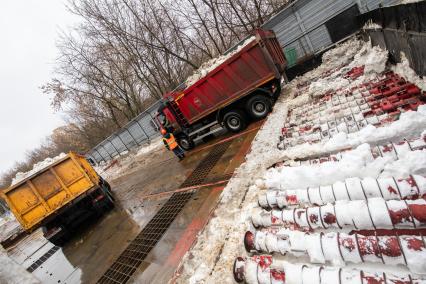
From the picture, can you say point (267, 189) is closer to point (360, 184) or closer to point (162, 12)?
point (360, 184)

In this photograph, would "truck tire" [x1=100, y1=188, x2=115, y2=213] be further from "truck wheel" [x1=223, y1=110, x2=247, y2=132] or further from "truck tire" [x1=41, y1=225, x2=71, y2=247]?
"truck wheel" [x1=223, y1=110, x2=247, y2=132]

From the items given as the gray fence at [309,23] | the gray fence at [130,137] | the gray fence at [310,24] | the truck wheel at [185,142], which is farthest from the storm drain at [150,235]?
the gray fence at [130,137]

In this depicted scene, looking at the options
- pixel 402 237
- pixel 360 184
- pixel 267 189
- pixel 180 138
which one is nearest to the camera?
pixel 402 237

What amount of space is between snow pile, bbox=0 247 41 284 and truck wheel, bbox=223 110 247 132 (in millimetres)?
7205

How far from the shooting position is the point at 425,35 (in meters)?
3.35

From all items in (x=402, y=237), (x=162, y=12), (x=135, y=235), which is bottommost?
(x=135, y=235)

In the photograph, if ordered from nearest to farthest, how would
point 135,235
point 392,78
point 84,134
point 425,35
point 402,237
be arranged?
point 402,237 < point 425,35 < point 392,78 < point 135,235 < point 84,134

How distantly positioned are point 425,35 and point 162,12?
18493mm

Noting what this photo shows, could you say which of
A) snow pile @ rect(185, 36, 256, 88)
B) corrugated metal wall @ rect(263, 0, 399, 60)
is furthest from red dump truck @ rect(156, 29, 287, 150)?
corrugated metal wall @ rect(263, 0, 399, 60)

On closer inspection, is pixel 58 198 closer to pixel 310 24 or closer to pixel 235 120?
pixel 235 120

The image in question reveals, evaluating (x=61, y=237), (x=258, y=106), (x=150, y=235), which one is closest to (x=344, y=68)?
(x=258, y=106)

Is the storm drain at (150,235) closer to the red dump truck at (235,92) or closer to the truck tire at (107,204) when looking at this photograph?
the red dump truck at (235,92)

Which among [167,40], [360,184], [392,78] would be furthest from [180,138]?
[167,40]

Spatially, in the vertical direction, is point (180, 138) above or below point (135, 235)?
above
